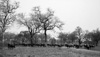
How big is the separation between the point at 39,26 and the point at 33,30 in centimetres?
311

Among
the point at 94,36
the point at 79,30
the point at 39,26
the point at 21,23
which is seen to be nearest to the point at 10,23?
the point at 21,23

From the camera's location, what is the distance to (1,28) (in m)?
40.0

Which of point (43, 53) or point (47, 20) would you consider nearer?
point (43, 53)

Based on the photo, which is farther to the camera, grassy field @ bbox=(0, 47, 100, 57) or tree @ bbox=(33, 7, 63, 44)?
tree @ bbox=(33, 7, 63, 44)

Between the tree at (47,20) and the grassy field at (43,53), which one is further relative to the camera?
the tree at (47,20)

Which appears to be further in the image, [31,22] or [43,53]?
[31,22]

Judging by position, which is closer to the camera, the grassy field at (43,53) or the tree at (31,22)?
the grassy field at (43,53)

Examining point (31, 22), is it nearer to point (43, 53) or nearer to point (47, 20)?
point (47, 20)

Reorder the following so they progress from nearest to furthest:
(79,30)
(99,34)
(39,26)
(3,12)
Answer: (3,12)
(39,26)
(99,34)
(79,30)

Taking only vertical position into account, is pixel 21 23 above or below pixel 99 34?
above

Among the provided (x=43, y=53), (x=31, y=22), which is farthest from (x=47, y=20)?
(x=43, y=53)

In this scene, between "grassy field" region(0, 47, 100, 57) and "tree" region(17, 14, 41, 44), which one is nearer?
"grassy field" region(0, 47, 100, 57)

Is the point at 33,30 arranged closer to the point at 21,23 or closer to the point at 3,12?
the point at 21,23

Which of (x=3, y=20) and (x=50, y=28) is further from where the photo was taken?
(x=50, y=28)
